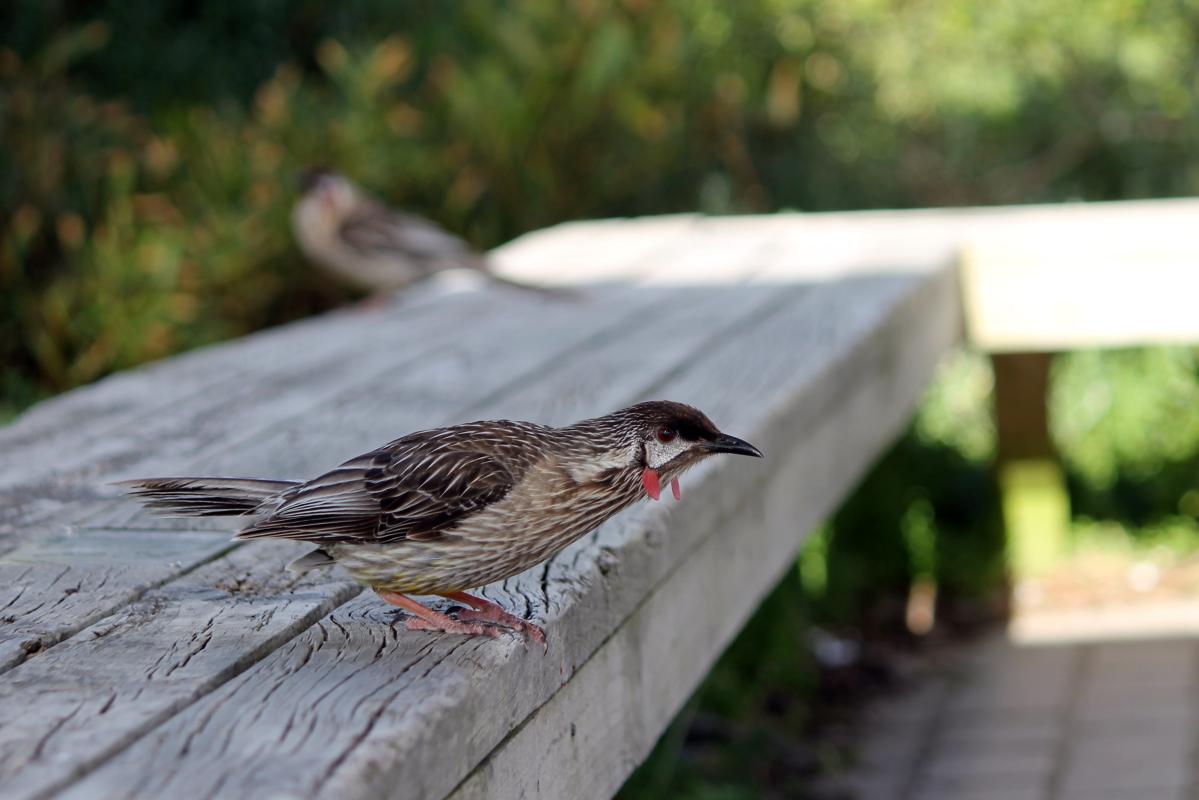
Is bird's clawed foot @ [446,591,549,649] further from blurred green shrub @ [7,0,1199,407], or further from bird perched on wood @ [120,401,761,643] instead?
blurred green shrub @ [7,0,1199,407]

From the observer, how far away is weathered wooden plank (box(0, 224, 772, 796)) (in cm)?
179

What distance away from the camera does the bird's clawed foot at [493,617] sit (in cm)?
218

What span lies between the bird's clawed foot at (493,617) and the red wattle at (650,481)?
272mm

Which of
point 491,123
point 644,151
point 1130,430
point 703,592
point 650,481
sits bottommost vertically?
point 1130,430

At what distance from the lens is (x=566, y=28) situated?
8.47 metres

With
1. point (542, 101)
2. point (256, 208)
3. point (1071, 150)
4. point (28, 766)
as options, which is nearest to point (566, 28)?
point (542, 101)

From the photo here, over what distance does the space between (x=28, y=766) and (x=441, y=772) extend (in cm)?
43

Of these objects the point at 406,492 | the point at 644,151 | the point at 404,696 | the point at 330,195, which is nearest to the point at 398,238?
the point at 330,195

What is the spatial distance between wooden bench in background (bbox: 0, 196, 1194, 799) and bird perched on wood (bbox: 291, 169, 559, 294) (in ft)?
0.44

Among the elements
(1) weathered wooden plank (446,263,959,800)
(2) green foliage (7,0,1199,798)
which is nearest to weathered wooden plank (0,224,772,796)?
(1) weathered wooden plank (446,263,959,800)

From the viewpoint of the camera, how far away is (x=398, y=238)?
610 cm

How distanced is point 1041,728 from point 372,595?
3.97m

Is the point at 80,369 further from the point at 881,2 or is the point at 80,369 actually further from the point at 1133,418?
the point at 881,2

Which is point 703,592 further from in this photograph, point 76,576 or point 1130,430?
point 1130,430
